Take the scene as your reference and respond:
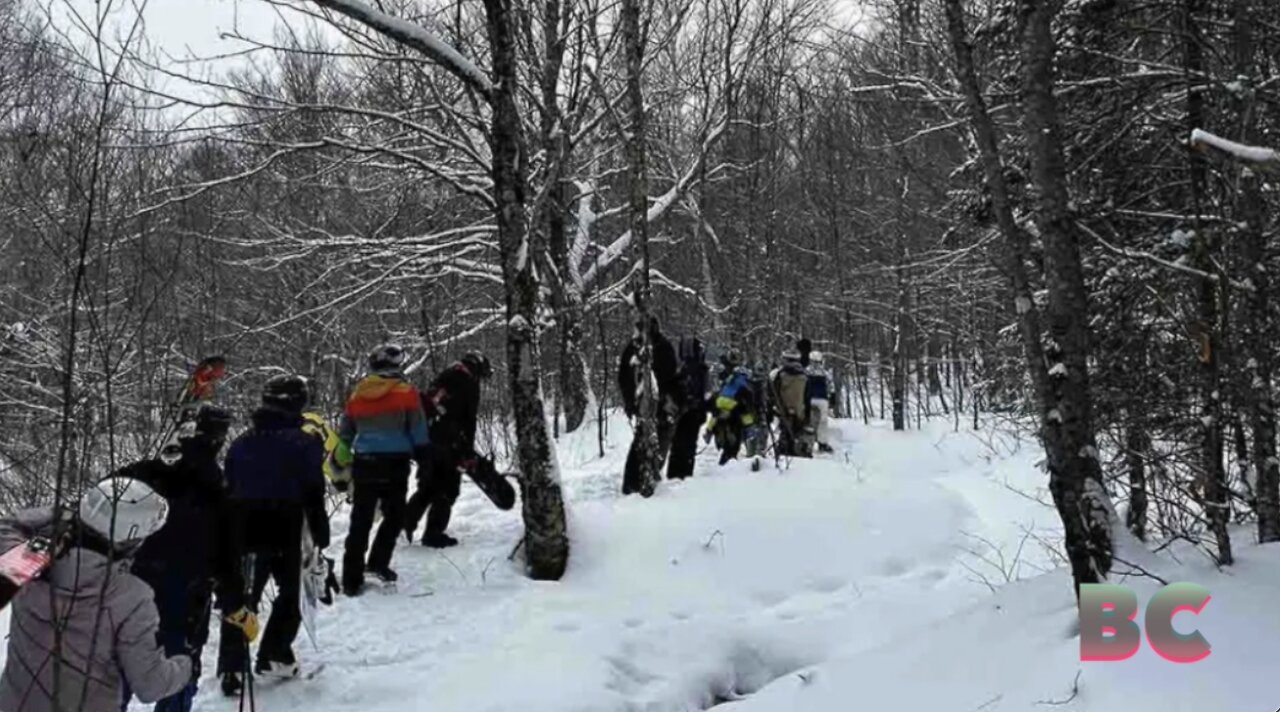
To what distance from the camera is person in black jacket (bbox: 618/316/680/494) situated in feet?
31.4

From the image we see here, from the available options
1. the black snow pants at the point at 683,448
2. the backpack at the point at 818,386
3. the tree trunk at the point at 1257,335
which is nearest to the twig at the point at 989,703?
the tree trunk at the point at 1257,335

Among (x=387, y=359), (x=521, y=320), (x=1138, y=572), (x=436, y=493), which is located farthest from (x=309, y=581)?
(x=1138, y=572)

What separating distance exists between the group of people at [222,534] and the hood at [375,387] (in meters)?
0.01

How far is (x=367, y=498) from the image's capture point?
6.75 metres

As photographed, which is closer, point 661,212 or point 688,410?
point 688,410

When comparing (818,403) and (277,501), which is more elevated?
(277,501)

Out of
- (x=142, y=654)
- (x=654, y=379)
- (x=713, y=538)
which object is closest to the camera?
(x=142, y=654)

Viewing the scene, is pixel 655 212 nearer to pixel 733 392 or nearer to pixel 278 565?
pixel 733 392

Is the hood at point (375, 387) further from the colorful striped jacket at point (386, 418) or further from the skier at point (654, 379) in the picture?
the skier at point (654, 379)

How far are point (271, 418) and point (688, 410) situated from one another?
5.66m

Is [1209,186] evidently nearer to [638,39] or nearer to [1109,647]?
[1109,647]

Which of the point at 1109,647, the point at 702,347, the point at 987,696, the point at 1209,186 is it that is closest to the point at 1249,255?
the point at 1209,186

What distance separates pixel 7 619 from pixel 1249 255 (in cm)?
815

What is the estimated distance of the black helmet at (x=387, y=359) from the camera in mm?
6801
